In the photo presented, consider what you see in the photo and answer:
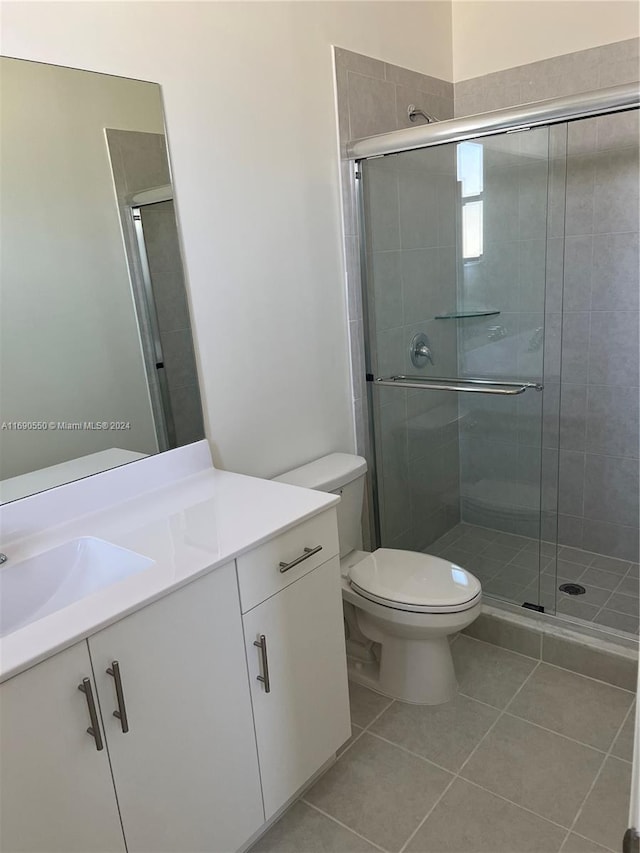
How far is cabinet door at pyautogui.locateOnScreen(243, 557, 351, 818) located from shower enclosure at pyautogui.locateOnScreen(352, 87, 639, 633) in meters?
0.95

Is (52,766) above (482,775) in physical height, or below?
above

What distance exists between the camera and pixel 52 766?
1096mm

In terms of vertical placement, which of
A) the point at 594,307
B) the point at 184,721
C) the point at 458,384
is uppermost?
the point at 594,307

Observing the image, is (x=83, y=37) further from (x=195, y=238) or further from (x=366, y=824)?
(x=366, y=824)

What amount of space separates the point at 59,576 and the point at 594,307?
7.47 feet

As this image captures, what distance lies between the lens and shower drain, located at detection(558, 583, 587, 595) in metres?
2.45

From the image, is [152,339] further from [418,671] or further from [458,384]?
[418,671]

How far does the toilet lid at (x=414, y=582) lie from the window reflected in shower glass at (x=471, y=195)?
1160 mm

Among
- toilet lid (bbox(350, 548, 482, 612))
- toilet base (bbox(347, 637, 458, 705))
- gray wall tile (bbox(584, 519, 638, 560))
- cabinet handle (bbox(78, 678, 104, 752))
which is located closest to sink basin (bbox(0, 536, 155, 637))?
cabinet handle (bbox(78, 678, 104, 752))

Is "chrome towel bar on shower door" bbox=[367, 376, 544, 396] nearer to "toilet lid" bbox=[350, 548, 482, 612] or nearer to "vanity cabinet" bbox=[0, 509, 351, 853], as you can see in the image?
"toilet lid" bbox=[350, 548, 482, 612]

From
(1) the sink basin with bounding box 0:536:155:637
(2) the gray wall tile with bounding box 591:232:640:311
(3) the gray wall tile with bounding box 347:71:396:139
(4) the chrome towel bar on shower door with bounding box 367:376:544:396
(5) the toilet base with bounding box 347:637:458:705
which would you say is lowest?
(5) the toilet base with bounding box 347:637:458:705

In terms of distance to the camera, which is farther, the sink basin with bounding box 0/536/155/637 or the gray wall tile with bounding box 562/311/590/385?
the gray wall tile with bounding box 562/311/590/385

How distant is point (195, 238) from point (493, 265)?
1.13 meters

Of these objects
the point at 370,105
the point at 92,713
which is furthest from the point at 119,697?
the point at 370,105
